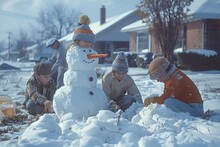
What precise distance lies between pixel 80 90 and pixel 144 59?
53.1 feet

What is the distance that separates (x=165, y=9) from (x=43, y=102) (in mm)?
12534

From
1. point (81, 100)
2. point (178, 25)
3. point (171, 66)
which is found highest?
point (178, 25)

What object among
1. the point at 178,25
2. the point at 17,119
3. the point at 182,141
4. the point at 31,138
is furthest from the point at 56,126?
the point at 178,25

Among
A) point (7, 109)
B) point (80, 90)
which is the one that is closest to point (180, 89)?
point (80, 90)

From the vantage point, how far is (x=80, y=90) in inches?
182

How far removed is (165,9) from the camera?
1688 cm

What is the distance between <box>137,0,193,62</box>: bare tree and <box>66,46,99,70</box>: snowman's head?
1257 centimetres

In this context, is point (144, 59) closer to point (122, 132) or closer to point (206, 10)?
point (206, 10)

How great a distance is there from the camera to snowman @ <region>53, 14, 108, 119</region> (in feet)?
15.0

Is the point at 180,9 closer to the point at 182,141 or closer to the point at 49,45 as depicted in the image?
the point at 49,45

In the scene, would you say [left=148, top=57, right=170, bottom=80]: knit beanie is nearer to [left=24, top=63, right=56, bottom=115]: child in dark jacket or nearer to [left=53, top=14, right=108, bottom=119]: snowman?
[left=53, top=14, right=108, bottom=119]: snowman

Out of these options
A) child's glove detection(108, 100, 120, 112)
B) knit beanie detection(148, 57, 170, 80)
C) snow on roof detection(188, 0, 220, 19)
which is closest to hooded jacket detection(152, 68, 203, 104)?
knit beanie detection(148, 57, 170, 80)

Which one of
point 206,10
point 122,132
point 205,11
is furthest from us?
point 206,10

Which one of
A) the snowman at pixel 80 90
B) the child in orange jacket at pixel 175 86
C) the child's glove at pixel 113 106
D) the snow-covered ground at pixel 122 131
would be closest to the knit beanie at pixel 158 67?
the child in orange jacket at pixel 175 86
